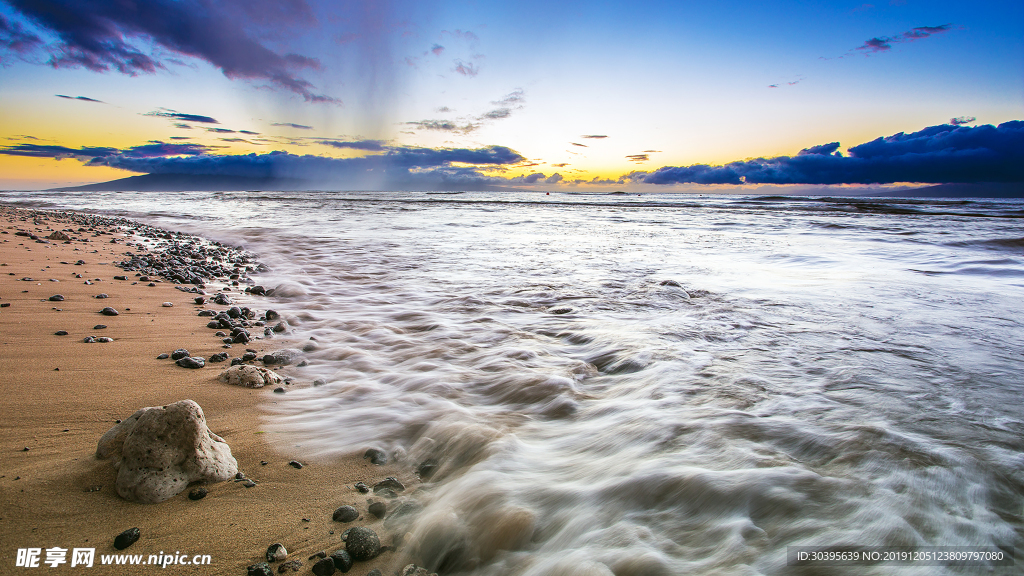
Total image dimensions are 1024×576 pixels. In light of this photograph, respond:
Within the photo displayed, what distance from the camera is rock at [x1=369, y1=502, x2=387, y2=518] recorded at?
1.74 metres

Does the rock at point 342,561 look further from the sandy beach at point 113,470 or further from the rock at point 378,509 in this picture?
the rock at point 378,509

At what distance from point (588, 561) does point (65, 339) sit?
3.88m

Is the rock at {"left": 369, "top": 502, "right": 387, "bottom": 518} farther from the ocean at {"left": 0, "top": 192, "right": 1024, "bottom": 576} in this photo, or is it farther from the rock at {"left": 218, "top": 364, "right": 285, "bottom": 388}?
the rock at {"left": 218, "top": 364, "right": 285, "bottom": 388}

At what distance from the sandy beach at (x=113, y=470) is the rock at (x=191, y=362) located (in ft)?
0.17

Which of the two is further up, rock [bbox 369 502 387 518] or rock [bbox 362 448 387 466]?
rock [bbox 369 502 387 518]

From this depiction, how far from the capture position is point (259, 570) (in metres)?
1.38

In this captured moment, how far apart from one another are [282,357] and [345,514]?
77.4 inches

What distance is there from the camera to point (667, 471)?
215 centimetres

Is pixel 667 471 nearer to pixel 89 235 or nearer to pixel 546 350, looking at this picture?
pixel 546 350

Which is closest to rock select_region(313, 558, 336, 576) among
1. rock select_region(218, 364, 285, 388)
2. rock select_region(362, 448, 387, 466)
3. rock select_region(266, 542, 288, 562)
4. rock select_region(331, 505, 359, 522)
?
rock select_region(266, 542, 288, 562)

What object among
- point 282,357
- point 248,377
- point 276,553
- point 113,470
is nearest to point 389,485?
point 276,553

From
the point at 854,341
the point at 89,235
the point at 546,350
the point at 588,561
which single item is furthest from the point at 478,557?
the point at 89,235

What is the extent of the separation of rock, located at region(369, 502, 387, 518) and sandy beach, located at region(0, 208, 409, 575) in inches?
1.0

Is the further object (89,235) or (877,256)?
(89,235)
